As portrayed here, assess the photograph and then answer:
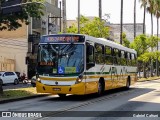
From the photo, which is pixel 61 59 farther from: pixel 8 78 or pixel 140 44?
pixel 140 44

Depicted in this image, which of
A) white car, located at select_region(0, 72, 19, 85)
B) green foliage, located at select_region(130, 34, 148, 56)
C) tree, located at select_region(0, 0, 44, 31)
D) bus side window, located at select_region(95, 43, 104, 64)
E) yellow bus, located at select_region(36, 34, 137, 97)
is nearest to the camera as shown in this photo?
yellow bus, located at select_region(36, 34, 137, 97)

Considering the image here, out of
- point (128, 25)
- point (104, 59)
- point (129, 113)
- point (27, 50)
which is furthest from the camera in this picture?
point (128, 25)

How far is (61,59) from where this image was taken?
67.3 feet

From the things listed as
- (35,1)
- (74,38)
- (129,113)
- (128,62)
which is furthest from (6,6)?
(128,62)

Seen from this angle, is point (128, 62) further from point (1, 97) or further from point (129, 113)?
point (129, 113)

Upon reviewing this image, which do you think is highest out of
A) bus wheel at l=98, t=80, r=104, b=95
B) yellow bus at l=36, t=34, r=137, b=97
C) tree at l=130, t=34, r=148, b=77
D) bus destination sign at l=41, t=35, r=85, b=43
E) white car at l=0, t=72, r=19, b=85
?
tree at l=130, t=34, r=148, b=77

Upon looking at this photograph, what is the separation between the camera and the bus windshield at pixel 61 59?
66.7 ft

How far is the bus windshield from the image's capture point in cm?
2033

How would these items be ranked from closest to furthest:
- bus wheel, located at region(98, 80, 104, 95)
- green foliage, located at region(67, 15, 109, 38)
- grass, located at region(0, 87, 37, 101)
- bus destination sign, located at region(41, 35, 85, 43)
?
bus destination sign, located at region(41, 35, 85, 43)
grass, located at region(0, 87, 37, 101)
bus wheel, located at region(98, 80, 104, 95)
green foliage, located at region(67, 15, 109, 38)

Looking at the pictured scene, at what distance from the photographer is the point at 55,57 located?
2061cm

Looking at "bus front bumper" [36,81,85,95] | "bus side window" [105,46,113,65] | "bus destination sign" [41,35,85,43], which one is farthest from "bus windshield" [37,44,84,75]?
"bus side window" [105,46,113,65]

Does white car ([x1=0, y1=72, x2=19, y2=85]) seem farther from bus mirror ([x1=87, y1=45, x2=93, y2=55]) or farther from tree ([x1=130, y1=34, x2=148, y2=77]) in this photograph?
bus mirror ([x1=87, y1=45, x2=93, y2=55])

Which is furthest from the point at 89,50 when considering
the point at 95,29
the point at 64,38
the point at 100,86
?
the point at 95,29

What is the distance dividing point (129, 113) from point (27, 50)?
4753 cm
